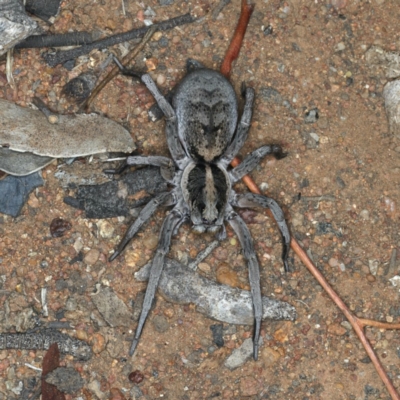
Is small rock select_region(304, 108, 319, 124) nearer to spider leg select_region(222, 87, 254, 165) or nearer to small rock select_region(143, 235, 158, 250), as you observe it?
spider leg select_region(222, 87, 254, 165)

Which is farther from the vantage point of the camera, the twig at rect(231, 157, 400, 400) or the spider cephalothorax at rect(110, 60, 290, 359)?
the twig at rect(231, 157, 400, 400)

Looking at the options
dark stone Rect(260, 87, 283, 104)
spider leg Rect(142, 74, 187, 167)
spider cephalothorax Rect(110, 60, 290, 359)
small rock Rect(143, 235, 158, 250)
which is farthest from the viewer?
dark stone Rect(260, 87, 283, 104)

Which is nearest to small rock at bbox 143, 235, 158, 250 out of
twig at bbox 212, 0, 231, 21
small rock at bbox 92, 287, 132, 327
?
small rock at bbox 92, 287, 132, 327

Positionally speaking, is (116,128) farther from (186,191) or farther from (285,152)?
(285,152)

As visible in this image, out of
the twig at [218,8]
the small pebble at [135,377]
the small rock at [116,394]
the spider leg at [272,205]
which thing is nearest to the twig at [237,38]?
the twig at [218,8]

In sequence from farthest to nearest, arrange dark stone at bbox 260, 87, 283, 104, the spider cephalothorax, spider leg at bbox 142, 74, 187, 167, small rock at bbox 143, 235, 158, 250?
1. dark stone at bbox 260, 87, 283, 104
2. small rock at bbox 143, 235, 158, 250
3. spider leg at bbox 142, 74, 187, 167
4. the spider cephalothorax

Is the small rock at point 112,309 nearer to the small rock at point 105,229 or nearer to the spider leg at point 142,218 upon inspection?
the spider leg at point 142,218

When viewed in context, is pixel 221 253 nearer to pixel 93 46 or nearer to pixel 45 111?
pixel 45 111

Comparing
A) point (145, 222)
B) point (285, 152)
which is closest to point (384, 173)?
point (285, 152)
